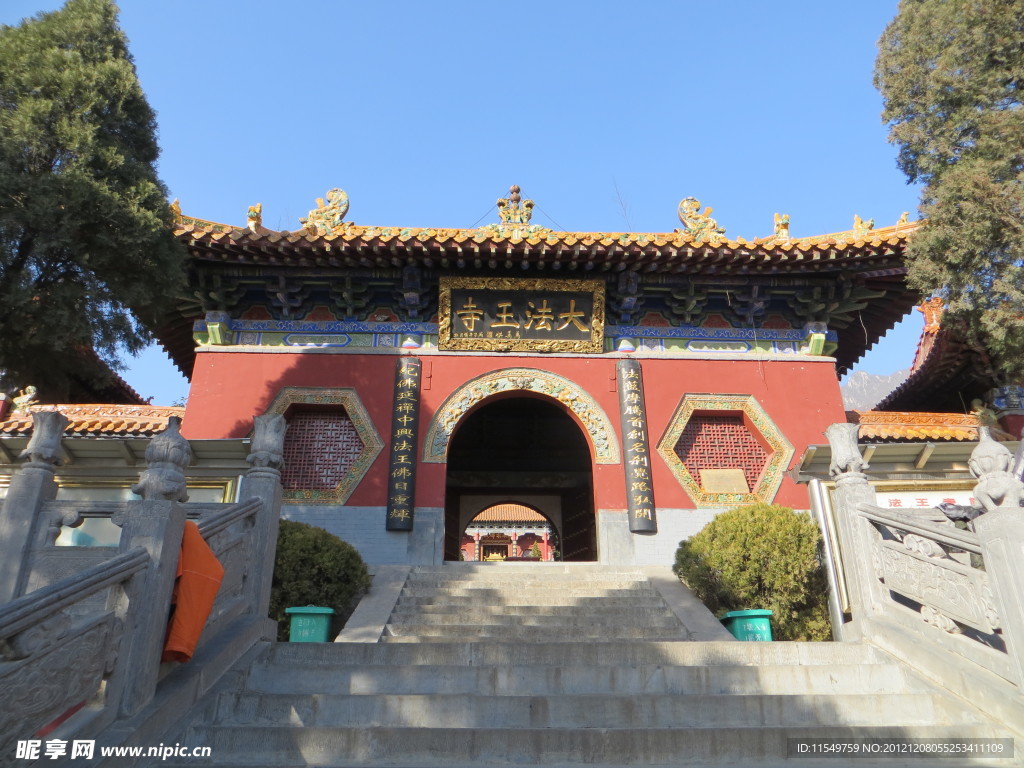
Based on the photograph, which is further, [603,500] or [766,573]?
[603,500]

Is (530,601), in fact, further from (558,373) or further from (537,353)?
(537,353)

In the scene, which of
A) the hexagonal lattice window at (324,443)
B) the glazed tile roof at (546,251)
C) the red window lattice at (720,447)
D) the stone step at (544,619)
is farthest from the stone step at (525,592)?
the glazed tile roof at (546,251)

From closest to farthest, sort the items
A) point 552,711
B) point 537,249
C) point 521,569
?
point 552,711
point 521,569
point 537,249

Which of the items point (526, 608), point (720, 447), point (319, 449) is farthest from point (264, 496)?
point (720, 447)

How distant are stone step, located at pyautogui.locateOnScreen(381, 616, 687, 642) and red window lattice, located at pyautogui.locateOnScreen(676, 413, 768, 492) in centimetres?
354

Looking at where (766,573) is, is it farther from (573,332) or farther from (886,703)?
A: (573,332)

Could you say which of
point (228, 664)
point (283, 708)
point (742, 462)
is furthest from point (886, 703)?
point (742, 462)

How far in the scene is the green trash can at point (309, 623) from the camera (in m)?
5.26

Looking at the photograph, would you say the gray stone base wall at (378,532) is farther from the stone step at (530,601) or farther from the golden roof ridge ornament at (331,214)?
the golden roof ridge ornament at (331,214)

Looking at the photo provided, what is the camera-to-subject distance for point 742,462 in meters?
9.03

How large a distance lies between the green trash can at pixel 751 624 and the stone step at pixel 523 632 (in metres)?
0.40

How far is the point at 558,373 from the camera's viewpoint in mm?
9156

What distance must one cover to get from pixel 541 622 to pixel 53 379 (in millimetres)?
5145

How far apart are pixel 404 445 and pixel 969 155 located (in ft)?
22.4
